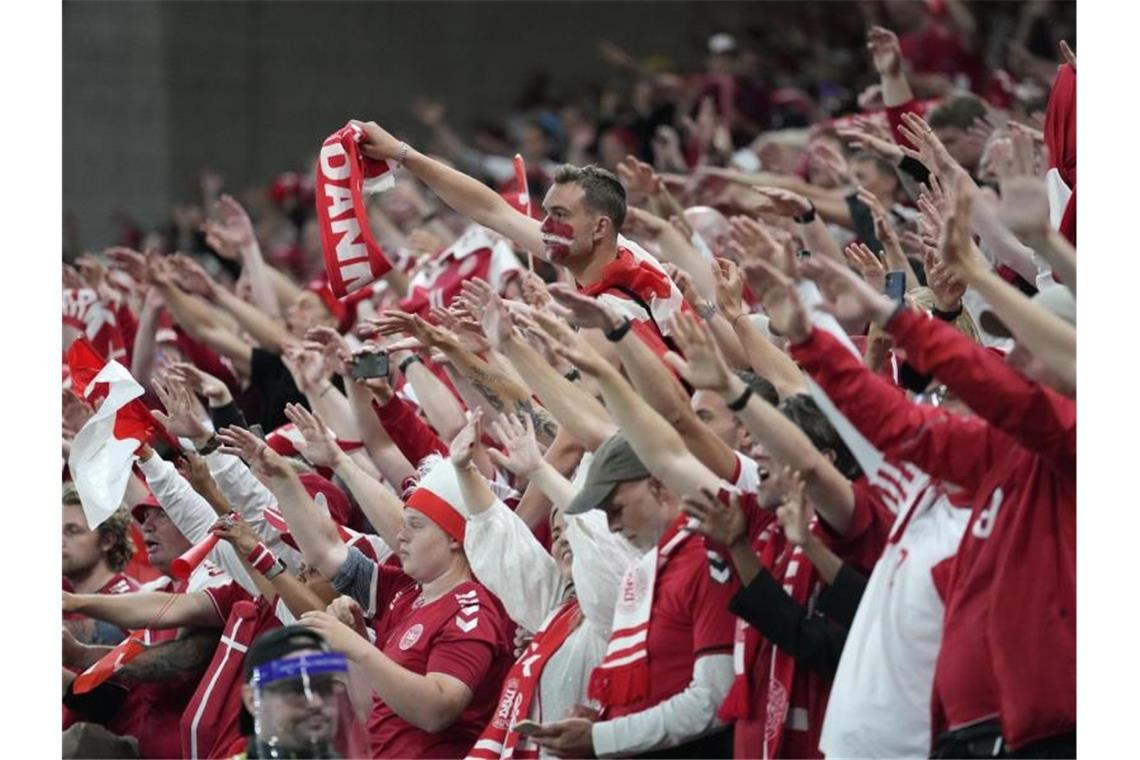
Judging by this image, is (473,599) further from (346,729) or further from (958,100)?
(958,100)

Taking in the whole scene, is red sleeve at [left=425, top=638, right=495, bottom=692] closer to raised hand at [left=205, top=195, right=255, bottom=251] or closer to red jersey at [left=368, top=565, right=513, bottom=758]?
red jersey at [left=368, top=565, right=513, bottom=758]

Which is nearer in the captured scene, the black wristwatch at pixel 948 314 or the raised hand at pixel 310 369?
the black wristwatch at pixel 948 314

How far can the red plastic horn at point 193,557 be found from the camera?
22.6 feet

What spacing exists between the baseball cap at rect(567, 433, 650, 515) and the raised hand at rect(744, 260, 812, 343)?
2.55 ft

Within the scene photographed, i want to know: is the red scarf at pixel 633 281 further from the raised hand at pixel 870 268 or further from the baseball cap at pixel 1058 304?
the baseball cap at pixel 1058 304

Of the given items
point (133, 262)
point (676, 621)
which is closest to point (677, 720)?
point (676, 621)

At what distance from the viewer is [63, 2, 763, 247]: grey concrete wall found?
722 inches

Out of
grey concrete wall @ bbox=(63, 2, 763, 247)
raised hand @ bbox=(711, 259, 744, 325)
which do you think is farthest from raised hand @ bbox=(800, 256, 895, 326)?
grey concrete wall @ bbox=(63, 2, 763, 247)

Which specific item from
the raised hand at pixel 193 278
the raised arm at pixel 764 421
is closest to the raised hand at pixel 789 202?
the raised arm at pixel 764 421

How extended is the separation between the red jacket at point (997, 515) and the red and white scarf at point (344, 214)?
2843 millimetres

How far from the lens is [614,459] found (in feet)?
17.3

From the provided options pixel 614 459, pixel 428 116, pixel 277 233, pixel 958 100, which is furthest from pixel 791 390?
pixel 277 233

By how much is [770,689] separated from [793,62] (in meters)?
11.2
